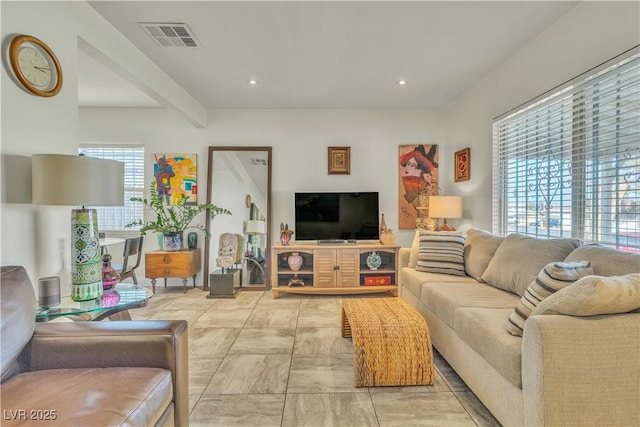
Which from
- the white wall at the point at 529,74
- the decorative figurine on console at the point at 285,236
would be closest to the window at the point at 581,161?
the white wall at the point at 529,74

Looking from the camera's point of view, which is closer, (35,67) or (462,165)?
(35,67)

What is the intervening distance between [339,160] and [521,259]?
9.02ft

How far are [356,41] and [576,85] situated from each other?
167 cm

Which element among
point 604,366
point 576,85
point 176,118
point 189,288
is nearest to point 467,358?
point 604,366

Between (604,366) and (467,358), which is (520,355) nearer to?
(604,366)

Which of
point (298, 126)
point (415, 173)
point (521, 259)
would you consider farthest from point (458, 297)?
point (298, 126)

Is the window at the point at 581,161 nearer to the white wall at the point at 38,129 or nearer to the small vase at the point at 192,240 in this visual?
the white wall at the point at 38,129

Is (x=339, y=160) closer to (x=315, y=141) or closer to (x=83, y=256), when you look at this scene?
(x=315, y=141)

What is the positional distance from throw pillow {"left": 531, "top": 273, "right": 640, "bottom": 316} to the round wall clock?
2.84 metres

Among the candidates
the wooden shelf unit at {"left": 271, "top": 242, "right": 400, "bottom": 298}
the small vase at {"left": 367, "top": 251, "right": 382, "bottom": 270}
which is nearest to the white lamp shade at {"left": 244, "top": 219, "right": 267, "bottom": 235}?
the wooden shelf unit at {"left": 271, "top": 242, "right": 400, "bottom": 298}

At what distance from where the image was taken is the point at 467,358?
187 cm

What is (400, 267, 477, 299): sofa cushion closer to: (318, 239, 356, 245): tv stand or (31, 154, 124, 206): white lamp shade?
(318, 239, 356, 245): tv stand

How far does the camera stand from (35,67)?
1.72 m

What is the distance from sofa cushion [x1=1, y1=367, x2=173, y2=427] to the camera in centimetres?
101
